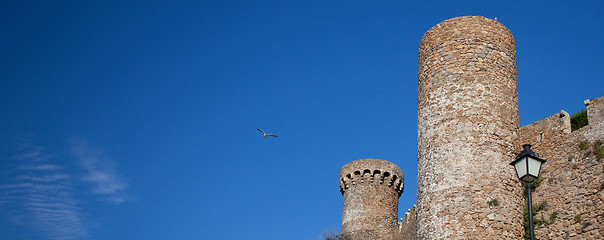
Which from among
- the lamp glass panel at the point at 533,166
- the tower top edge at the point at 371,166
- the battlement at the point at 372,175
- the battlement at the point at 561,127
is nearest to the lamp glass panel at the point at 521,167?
the lamp glass panel at the point at 533,166

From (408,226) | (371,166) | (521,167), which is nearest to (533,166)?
(521,167)

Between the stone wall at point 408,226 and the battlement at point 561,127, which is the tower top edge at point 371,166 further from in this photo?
the battlement at point 561,127

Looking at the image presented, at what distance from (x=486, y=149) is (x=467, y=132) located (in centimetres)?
66

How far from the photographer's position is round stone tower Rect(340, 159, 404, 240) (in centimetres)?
3406

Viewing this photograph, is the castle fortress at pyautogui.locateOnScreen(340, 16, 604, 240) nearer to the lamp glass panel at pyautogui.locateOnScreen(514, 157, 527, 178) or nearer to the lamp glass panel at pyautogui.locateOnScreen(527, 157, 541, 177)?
the lamp glass panel at pyautogui.locateOnScreen(514, 157, 527, 178)

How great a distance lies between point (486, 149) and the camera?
17.2 metres

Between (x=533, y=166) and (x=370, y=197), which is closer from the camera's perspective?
(x=533, y=166)

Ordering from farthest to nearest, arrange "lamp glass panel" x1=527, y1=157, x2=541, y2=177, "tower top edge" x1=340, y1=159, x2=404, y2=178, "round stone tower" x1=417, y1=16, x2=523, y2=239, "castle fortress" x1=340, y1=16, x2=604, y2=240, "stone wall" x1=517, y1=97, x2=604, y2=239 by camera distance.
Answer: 1. "tower top edge" x1=340, y1=159, x2=404, y2=178
2. "round stone tower" x1=417, y1=16, x2=523, y2=239
3. "castle fortress" x1=340, y1=16, x2=604, y2=240
4. "stone wall" x1=517, y1=97, x2=604, y2=239
5. "lamp glass panel" x1=527, y1=157, x2=541, y2=177

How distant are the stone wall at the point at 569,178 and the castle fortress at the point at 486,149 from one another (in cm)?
2

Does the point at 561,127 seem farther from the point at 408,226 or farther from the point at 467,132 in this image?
the point at 408,226

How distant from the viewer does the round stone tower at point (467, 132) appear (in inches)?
652

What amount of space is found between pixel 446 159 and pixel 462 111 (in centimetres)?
141

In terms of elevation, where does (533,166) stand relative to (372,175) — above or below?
below

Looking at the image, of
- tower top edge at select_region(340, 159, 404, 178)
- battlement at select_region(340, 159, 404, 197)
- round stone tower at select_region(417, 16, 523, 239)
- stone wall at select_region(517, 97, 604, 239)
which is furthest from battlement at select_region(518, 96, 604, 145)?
tower top edge at select_region(340, 159, 404, 178)
